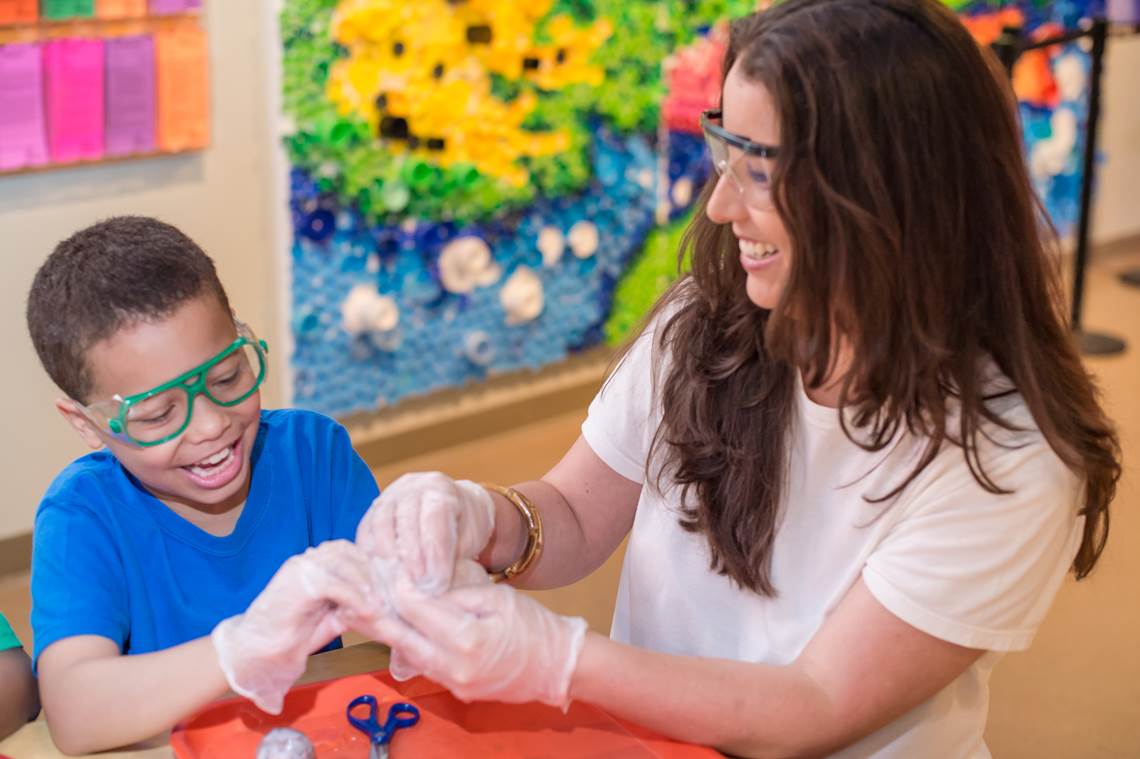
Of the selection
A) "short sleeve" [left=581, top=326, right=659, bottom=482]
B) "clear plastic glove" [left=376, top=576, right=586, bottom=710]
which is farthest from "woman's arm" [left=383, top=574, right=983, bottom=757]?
"short sleeve" [left=581, top=326, right=659, bottom=482]

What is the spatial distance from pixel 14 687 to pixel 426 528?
439 mm

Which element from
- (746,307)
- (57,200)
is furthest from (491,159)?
(746,307)

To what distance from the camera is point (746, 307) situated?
1453mm

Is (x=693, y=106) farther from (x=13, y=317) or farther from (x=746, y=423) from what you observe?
(x=746, y=423)

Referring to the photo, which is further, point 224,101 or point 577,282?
point 577,282

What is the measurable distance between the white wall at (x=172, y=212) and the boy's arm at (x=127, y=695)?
199 centimetres

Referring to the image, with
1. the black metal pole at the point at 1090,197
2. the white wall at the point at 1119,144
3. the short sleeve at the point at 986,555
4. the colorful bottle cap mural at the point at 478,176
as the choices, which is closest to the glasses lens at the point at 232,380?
the short sleeve at the point at 986,555

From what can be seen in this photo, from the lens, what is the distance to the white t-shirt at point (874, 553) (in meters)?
1.24

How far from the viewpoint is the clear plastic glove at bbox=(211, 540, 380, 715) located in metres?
1.16

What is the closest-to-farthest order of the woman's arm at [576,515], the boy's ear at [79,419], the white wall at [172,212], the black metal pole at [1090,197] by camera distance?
1. the boy's ear at [79,419]
2. the woman's arm at [576,515]
3. the white wall at [172,212]
4. the black metal pole at [1090,197]

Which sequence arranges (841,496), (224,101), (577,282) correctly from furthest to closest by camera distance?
(577,282) → (224,101) → (841,496)

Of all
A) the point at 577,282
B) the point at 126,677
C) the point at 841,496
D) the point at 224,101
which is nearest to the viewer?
the point at 126,677

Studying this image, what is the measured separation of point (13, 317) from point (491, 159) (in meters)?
1.32

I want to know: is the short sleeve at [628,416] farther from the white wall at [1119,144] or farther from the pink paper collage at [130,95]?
the white wall at [1119,144]
